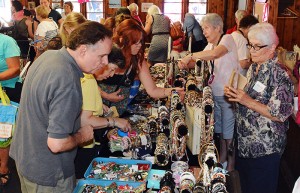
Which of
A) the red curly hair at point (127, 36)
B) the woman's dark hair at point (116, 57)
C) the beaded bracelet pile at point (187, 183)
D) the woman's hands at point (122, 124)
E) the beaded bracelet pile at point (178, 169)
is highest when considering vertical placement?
the red curly hair at point (127, 36)

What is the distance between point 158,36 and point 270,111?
357cm

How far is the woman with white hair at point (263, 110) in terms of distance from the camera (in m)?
2.38

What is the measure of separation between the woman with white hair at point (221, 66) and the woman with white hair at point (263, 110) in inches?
37.2

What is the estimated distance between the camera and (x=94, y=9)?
977cm

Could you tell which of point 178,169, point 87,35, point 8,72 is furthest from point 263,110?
point 8,72

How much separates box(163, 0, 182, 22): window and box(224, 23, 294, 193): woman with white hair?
7136 millimetres

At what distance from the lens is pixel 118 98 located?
2.91 m

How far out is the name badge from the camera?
2459mm

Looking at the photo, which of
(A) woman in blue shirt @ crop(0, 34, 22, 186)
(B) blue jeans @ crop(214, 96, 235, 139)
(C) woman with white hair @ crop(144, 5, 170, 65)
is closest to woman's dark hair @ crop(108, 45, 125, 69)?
(A) woman in blue shirt @ crop(0, 34, 22, 186)

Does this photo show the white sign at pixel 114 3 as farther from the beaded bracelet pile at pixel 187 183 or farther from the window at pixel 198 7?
the beaded bracelet pile at pixel 187 183

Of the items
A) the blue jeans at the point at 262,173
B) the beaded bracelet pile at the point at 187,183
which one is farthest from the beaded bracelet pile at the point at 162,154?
the blue jeans at the point at 262,173

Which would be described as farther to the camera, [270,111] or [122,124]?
[122,124]

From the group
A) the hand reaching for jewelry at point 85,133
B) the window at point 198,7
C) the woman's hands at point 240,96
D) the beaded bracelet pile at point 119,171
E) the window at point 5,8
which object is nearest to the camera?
the hand reaching for jewelry at point 85,133

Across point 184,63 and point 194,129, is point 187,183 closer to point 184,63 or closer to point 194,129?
point 194,129
